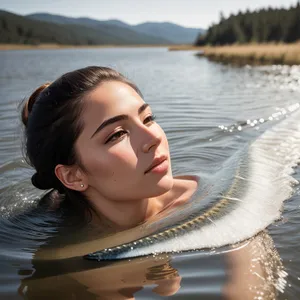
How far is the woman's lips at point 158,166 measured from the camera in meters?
2.81

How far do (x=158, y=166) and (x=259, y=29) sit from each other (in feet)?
281

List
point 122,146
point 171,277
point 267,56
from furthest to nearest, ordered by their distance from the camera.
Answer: point 267,56 < point 122,146 < point 171,277

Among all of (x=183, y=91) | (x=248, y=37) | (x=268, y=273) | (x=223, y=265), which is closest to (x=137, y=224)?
(x=223, y=265)

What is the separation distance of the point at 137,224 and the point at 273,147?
227 centimetres

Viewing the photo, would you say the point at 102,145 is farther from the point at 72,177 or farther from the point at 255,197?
the point at 255,197

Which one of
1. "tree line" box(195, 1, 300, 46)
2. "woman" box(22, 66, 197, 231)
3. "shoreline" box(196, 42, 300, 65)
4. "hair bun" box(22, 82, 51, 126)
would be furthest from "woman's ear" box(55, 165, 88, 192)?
"tree line" box(195, 1, 300, 46)

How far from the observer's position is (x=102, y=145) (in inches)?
111

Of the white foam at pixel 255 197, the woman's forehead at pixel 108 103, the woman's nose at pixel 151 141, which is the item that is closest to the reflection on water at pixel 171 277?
the white foam at pixel 255 197

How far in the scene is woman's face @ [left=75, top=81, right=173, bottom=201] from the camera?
2.78 metres

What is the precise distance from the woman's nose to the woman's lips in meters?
0.08

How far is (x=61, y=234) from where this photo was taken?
3.40m

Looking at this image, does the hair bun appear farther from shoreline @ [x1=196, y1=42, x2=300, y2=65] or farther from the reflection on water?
shoreline @ [x1=196, y1=42, x2=300, y2=65]

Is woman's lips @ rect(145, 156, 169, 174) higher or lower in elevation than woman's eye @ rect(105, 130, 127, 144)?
lower

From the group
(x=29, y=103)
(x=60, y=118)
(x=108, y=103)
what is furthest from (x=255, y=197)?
(x=29, y=103)
